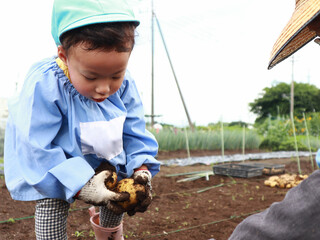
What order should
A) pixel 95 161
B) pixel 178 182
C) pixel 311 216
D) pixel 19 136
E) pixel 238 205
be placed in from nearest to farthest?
pixel 311 216 < pixel 19 136 < pixel 95 161 < pixel 238 205 < pixel 178 182

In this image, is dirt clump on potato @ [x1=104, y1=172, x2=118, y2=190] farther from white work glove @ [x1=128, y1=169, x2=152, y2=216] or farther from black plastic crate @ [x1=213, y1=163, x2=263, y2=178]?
black plastic crate @ [x1=213, y1=163, x2=263, y2=178]

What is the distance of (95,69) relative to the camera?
1.14 metres

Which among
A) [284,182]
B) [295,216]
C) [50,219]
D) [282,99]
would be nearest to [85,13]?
[50,219]

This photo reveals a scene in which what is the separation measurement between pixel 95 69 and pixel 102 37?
0.11 metres

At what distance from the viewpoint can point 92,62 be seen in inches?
44.1

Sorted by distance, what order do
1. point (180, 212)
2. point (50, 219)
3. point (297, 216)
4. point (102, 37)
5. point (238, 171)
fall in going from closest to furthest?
1. point (297, 216)
2. point (102, 37)
3. point (50, 219)
4. point (180, 212)
5. point (238, 171)

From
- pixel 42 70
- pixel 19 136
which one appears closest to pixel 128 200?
pixel 19 136

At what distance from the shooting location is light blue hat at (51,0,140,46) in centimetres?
113

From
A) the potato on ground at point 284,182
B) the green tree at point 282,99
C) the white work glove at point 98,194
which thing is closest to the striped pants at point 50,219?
the white work glove at point 98,194

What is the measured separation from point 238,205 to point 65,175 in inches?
75.3

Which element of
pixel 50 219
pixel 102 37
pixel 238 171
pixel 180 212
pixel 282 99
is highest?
pixel 282 99

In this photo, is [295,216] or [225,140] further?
[225,140]

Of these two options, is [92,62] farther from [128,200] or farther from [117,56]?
[128,200]

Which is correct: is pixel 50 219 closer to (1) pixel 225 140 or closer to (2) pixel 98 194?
(2) pixel 98 194
